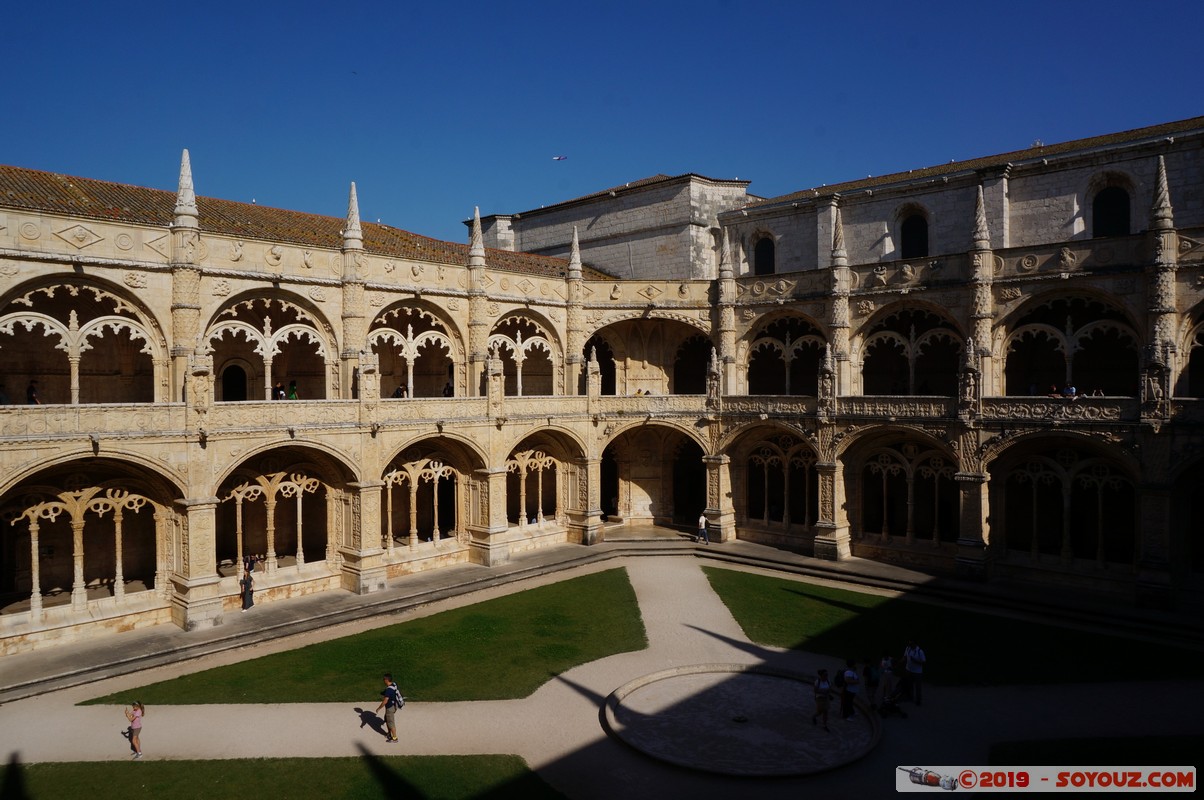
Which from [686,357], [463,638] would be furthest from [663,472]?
[463,638]

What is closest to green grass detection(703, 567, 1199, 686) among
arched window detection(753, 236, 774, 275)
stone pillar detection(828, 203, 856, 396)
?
A: stone pillar detection(828, 203, 856, 396)

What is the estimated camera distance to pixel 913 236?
107 ft

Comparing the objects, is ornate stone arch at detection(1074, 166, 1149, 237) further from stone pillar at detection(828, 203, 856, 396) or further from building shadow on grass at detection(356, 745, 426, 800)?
building shadow on grass at detection(356, 745, 426, 800)

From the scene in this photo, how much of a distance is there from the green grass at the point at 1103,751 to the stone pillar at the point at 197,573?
1997 centimetres

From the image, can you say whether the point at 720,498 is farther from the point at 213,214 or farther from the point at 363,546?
the point at 213,214

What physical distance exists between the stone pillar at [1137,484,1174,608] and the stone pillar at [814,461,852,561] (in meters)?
9.42

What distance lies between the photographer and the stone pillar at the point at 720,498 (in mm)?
33312

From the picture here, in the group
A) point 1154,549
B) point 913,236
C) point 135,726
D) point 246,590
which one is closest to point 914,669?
point 1154,549

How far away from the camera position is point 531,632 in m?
22.6

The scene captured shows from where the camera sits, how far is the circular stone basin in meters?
14.9

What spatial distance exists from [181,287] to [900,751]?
21.5 meters

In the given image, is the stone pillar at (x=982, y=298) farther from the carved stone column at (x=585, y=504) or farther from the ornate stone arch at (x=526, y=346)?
the ornate stone arch at (x=526, y=346)

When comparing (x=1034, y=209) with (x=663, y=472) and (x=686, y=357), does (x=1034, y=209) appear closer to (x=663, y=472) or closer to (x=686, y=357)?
(x=686, y=357)

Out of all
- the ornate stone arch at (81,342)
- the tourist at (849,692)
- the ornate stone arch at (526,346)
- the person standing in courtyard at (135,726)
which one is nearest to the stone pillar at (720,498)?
the ornate stone arch at (526,346)
